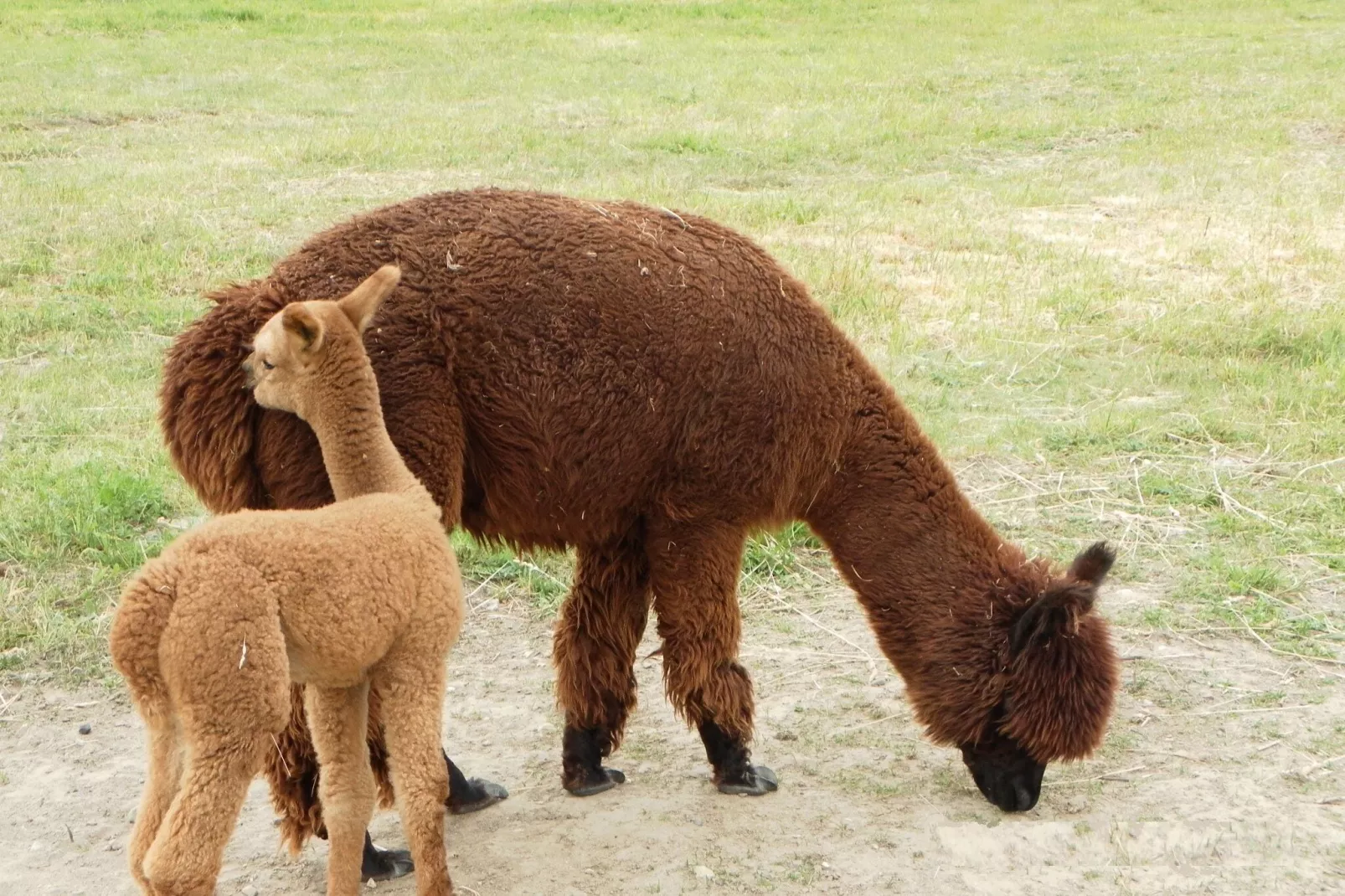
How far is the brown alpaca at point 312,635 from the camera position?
304 centimetres

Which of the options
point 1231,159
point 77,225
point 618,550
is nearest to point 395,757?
point 618,550

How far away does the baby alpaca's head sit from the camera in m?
3.47

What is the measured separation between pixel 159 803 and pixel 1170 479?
5626mm

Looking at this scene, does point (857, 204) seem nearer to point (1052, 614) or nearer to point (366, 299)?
point (1052, 614)

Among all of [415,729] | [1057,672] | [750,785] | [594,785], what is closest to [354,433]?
[415,729]

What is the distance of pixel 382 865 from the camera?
14.3 ft

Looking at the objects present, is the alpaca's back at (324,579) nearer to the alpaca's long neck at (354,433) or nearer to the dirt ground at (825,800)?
the alpaca's long neck at (354,433)

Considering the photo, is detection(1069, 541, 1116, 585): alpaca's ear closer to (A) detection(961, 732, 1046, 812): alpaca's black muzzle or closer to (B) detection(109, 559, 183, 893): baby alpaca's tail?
(A) detection(961, 732, 1046, 812): alpaca's black muzzle

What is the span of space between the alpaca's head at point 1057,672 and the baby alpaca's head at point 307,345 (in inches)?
90.0

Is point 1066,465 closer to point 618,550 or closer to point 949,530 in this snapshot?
point 949,530

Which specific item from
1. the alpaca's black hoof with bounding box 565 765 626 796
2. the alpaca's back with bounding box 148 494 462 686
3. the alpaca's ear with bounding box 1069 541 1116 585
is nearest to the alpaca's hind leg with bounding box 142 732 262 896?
the alpaca's back with bounding box 148 494 462 686

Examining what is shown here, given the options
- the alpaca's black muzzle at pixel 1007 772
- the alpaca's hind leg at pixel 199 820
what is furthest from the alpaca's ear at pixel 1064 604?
the alpaca's hind leg at pixel 199 820

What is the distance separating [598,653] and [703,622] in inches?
18.8

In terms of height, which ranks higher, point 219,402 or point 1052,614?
point 219,402
